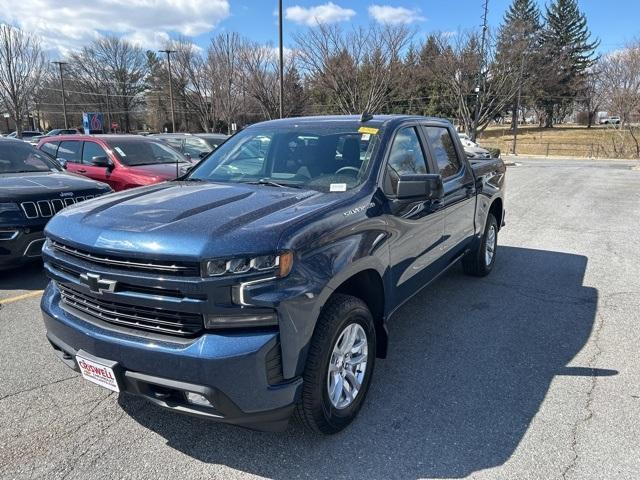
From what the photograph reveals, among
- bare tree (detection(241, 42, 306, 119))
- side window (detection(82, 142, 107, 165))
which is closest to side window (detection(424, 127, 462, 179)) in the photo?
side window (detection(82, 142, 107, 165))

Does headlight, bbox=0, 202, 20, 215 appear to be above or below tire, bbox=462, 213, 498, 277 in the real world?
above

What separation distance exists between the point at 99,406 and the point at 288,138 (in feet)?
7.62

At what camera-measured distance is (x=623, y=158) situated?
110 feet

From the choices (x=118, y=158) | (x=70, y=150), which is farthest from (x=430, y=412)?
(x=70, y=150)

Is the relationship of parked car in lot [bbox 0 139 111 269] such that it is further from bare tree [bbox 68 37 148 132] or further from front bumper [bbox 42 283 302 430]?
bare tree [bbox 68 37 148 132]

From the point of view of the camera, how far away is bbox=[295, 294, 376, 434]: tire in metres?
2.45

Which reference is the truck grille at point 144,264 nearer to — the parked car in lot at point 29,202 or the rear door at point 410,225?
the rear door at point 410,225

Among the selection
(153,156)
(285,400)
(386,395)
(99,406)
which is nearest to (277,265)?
(285,400)

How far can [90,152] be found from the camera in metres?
8.71

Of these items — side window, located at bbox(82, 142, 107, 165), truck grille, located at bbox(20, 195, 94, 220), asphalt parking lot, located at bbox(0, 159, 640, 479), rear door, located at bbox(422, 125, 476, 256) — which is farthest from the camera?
side window, located at bbox(82, 142, 107, 165)

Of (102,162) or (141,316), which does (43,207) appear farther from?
(141,316)

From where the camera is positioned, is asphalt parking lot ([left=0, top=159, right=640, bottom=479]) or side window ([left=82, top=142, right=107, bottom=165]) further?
side window ([left=82, top=142, right=107, bottom=165])

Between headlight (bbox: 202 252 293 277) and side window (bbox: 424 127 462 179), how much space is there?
244cm

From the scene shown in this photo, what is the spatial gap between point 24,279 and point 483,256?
213 inches
